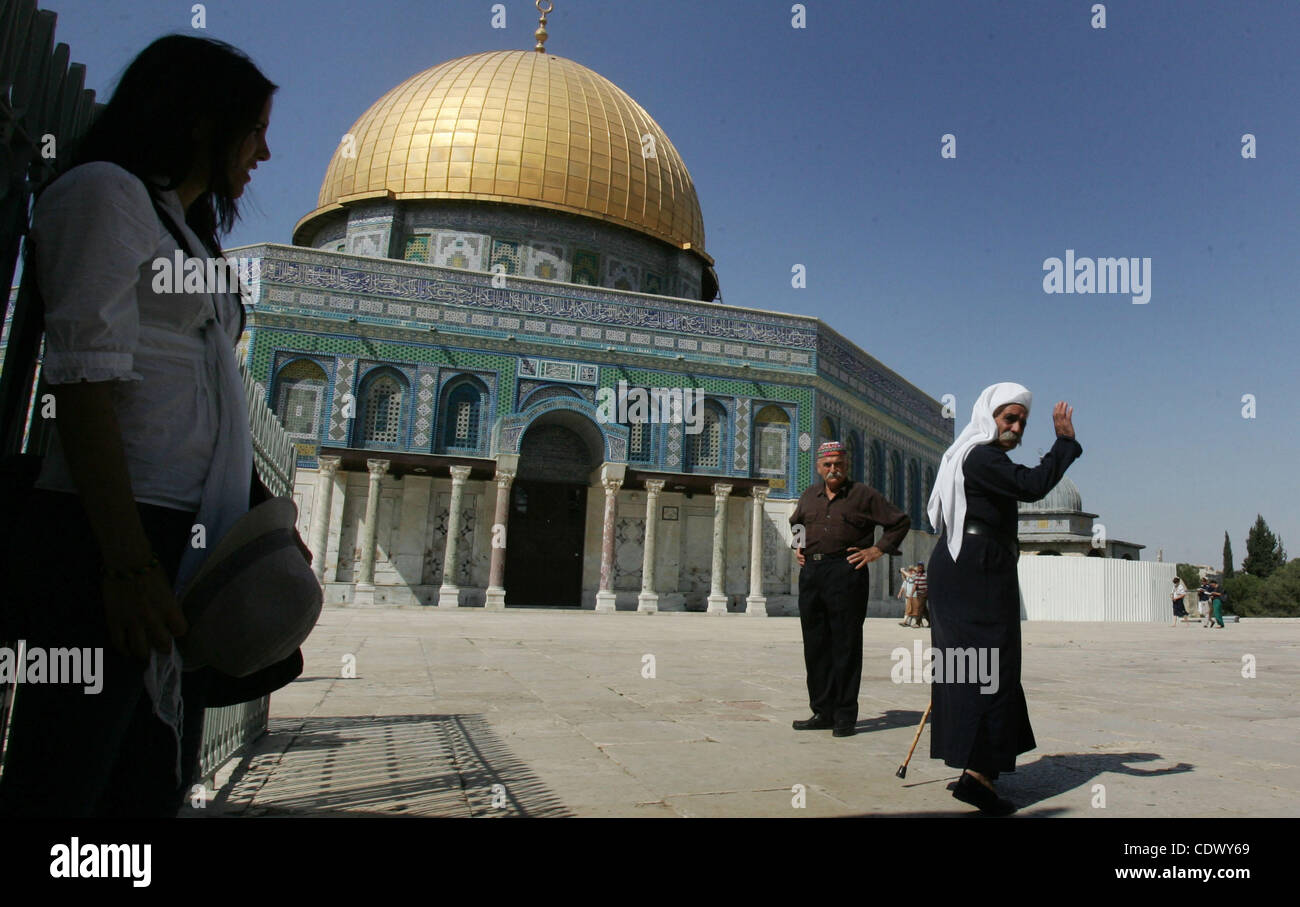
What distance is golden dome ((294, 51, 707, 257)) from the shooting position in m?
21.7

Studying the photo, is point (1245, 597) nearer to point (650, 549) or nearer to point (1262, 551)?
point (1262, 551)

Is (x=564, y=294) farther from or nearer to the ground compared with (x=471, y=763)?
farther from the ground

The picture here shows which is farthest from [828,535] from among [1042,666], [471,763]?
[1042,666]

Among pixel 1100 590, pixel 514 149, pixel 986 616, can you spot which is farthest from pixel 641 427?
pixel 986 616

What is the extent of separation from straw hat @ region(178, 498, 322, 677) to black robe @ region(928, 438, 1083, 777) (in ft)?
6.86

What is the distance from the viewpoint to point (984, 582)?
295cm

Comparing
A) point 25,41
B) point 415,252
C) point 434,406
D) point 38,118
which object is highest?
point 415,252

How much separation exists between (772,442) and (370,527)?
9.16m

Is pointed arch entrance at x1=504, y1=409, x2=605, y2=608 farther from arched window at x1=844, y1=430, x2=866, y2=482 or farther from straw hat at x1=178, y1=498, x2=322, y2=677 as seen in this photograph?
straw hat at x1=178, y1=498, x2=322, y2=677

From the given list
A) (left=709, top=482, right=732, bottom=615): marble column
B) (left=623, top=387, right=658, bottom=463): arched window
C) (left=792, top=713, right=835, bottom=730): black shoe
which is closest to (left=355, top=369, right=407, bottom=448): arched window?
(left=623, top=387, right=658, bottom=463): arched window

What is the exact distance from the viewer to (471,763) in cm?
288

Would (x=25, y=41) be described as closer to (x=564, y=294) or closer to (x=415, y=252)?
(x=564, y=294)

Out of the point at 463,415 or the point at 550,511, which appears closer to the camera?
A: the point at 463,415
